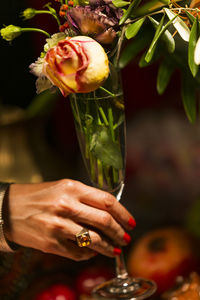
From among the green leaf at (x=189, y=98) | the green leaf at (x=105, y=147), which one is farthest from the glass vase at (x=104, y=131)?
the green leaf at (x=189, y=98)

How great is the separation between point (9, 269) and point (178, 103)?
69cm

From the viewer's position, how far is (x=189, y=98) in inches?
30.3

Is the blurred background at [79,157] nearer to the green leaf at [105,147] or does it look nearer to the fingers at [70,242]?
the fingers at [70,242]

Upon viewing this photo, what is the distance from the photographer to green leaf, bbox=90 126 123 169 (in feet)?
2.34

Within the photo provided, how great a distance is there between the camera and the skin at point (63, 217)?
28.6 inches

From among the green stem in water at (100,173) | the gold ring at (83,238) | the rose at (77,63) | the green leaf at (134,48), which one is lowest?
the gold ring at (83,238)

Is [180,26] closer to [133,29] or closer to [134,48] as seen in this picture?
[133,29]

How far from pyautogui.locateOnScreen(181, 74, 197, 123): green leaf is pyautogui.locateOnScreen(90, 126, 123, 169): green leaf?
Answer: 0.12m

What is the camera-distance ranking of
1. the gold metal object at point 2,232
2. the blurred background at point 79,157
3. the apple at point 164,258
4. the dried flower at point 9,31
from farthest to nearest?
the blurred background at point 79,157
the apple at point 164,258
the gold metal object at point 2,232
the dried flower at point 9,31

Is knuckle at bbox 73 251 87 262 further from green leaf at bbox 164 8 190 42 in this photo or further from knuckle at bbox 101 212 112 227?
green leaf at bbox 164 8 190 42

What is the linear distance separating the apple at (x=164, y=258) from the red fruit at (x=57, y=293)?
4.9 inches

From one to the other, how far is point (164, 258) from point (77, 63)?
479 mm

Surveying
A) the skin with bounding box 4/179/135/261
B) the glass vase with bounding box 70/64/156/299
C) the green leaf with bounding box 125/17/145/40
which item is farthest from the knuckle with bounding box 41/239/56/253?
the green leaf with bounding box 125/17/145/40

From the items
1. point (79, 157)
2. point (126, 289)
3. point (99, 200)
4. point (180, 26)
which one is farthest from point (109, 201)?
point (79, 157)
